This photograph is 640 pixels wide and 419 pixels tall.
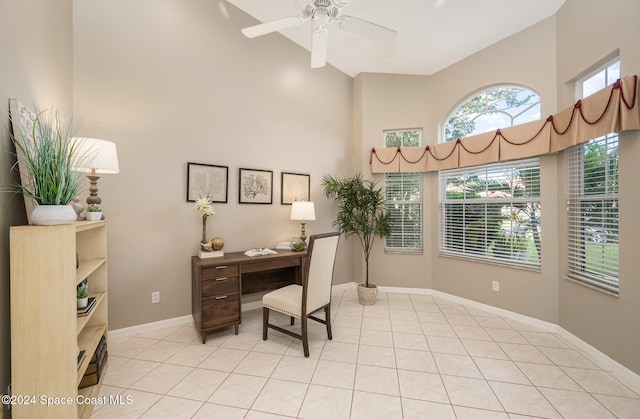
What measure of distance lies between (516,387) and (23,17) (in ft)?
13.3

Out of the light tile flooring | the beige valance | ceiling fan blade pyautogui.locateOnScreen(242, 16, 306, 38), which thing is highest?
ceiling fan blade pyautogui.locateOnScreen(242, 16, 306, 38)

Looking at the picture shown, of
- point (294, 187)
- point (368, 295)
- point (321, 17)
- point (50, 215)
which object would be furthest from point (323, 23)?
point (368, 295)

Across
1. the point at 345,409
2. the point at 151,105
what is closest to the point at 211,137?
the point at 151,105

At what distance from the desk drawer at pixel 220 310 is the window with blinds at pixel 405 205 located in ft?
8.03

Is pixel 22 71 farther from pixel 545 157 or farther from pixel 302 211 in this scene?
pixel 545 157

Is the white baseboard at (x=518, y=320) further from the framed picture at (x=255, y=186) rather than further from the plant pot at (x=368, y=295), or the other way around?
the framed picture at (x=255, y=186)

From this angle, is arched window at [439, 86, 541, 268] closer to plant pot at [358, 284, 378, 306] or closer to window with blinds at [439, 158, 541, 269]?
window with blinds at [439, 158, 541, 269]

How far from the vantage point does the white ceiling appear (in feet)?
9.12

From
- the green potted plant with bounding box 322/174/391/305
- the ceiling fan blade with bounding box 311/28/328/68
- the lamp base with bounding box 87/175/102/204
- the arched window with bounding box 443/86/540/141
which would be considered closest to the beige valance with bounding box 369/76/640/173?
the arched window with bounding box 443/86/540/141

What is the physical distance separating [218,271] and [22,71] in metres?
1.90

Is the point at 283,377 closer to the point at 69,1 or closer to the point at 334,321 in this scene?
the point at 334,321

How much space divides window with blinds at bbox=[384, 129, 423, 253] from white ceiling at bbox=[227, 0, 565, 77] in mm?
1063

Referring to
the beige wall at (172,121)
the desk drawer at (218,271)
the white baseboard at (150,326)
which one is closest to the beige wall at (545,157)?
the beige wall at (172,121)

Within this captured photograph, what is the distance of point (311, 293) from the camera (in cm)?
232
